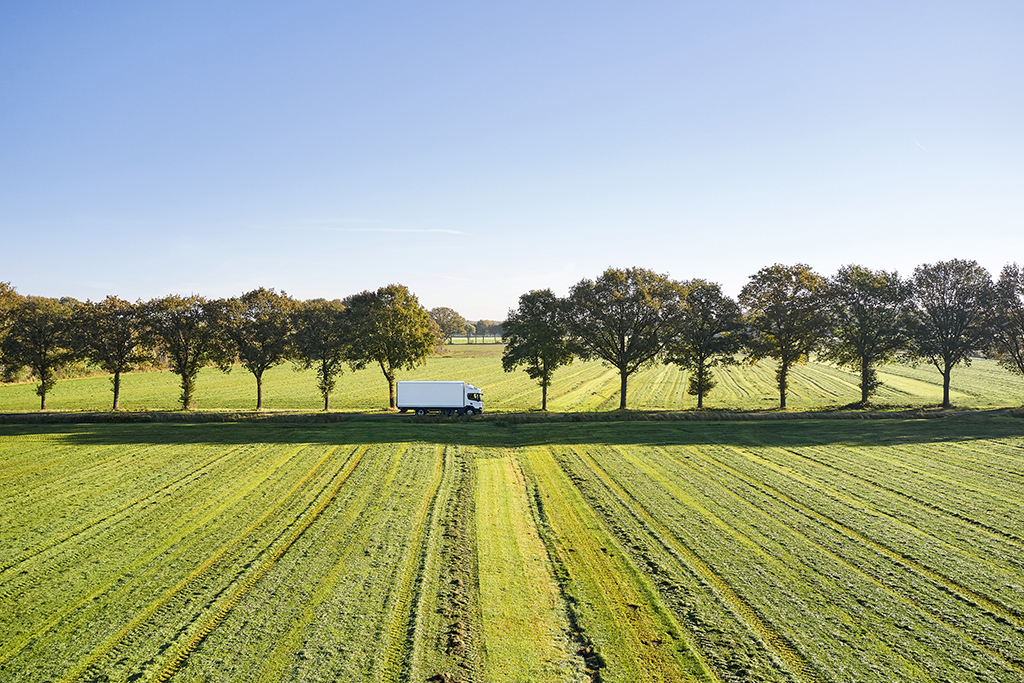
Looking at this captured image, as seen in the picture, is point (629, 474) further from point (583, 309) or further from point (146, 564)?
point (583, 309)

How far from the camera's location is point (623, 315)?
2111 inches

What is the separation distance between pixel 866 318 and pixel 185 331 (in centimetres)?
6859

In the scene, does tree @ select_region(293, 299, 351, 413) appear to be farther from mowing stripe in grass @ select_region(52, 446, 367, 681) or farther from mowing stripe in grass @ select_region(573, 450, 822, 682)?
mowing stripe in grass @ select_region(573, 450, 822, 682)

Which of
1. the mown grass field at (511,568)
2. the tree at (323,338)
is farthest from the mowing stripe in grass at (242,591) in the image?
the tree at (323,338)

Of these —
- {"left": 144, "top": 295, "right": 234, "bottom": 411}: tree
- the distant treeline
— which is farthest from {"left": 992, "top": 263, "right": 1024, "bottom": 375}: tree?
{"left": 144, "top": 295, "right": 234, "bottom": 411}: tree

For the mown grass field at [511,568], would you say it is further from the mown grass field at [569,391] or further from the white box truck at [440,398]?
the mown grass field at [569,391]

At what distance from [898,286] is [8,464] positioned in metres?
73.4

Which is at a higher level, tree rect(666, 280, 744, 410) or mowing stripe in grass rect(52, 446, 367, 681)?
tree rect(666, 280, 744, 410)

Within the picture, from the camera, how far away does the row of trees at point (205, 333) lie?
51.8 meters

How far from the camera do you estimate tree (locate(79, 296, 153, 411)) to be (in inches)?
2060

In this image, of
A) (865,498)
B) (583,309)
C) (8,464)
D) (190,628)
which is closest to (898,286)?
(583,309)

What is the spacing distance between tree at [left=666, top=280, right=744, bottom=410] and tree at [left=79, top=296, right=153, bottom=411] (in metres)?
53.5

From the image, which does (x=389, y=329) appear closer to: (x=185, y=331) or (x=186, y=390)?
(x=185, y=331)

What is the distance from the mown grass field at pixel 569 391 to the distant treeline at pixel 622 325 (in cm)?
427
